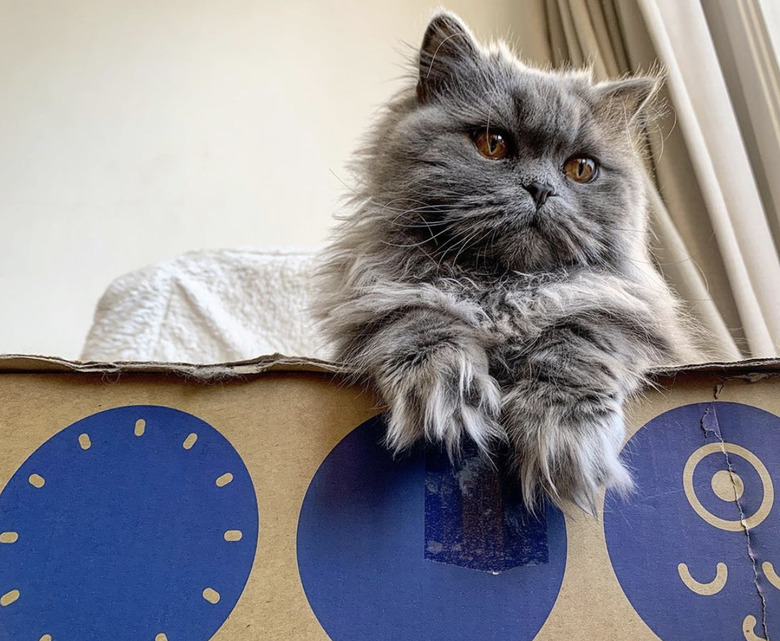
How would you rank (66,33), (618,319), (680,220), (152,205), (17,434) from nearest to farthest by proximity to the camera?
1. (17,434)
2. (618,319)
3. (680,220)
4. (152,205)
5. (66,33)

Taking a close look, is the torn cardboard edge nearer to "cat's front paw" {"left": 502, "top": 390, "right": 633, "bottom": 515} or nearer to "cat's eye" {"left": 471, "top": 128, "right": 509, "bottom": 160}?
"cat's front paw" {"left": 502, "top": 390, "right": 633, "bottom": 515}

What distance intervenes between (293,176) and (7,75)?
4.04 ft

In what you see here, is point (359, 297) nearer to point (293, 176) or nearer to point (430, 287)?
point (430, 287)

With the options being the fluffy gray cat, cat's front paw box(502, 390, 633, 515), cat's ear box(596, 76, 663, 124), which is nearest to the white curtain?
cat's ear box(596, 76, 663, 124)

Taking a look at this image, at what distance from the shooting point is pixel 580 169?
3.22 ft

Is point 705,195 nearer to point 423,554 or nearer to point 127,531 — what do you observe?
point 423,554

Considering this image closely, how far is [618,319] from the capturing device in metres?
0.82

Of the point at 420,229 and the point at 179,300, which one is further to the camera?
the point at 179,300

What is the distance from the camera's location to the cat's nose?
863 millimetres

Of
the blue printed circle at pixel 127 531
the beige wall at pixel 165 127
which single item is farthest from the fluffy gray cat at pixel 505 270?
the beige wall at pixel 165 127

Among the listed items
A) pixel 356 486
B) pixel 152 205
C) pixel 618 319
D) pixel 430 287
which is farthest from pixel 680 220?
pixel 152 205

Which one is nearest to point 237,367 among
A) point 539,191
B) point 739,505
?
point 539,191

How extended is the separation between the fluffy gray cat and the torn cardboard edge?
2.5 inches

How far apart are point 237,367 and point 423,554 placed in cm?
31
